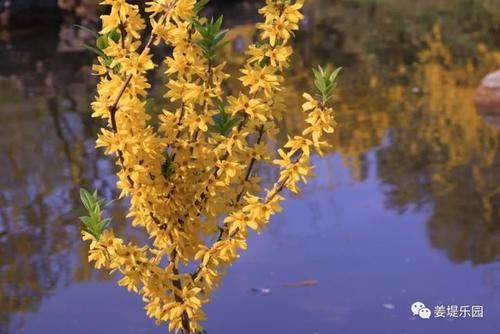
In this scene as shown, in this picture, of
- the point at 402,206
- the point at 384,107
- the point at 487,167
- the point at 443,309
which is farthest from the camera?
the point at 384,107

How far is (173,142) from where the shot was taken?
2.69 metres

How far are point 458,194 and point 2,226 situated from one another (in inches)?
143

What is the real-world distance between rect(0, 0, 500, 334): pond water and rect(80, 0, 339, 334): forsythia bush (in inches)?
84.4

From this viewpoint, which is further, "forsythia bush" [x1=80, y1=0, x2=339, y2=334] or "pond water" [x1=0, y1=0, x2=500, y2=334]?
"pond water" [x1=0, y1=0, x2=500, y2=334]

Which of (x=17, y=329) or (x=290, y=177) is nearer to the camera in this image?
(x=290, y=177)

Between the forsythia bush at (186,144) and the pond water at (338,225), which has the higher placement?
the forsythia bush at (186,144)

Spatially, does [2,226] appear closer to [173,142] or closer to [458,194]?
[458,194]

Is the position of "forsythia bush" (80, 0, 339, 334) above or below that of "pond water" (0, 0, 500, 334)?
above

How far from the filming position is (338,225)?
6250mm

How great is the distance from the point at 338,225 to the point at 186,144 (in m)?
3.70

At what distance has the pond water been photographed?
4.96m

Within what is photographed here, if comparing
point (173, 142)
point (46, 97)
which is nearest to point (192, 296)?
point (173, 142)

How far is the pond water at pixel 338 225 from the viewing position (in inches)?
195

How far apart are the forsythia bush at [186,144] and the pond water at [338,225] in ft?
7.04
